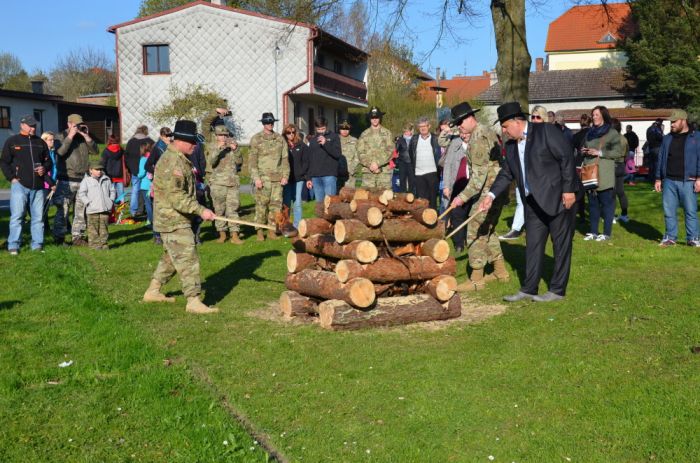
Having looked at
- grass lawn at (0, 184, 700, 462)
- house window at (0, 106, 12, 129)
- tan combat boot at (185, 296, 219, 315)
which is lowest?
grass lawn at (0, 184, 700, 462)

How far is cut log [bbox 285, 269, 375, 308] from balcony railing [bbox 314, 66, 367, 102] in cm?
3151

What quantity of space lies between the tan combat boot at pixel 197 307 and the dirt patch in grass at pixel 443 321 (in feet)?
1.44

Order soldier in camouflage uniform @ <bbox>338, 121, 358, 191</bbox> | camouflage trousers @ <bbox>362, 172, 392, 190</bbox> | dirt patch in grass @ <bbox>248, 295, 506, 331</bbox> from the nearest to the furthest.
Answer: dirt patch in grass @ <bbox>248, 295, 506, 331</bbox> < camouflage trousers @ <bbox>362, 172, 392, 190</bbox> < soldier in camouflage uniform @ <bbox>338, 121, 358, 191</bbox>

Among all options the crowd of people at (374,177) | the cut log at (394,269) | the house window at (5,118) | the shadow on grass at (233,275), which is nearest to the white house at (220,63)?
the house window at (5,118)

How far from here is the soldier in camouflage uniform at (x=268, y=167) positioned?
13547 mm

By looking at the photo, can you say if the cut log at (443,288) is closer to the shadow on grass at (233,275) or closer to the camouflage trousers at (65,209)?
the shadow on grass at (233,275)

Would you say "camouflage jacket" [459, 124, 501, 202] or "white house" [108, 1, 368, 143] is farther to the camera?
"white house" [108, 1, 368, 143]

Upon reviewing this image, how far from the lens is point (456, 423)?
4.90 m

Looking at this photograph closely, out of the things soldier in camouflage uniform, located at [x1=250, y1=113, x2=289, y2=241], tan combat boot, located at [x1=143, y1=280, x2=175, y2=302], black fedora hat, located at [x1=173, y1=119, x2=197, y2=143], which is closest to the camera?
black fedora hat, located at [x1=173, y1=119, x2=197, y2=143]

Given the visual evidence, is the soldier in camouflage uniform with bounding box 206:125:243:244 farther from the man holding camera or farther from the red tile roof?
the red tile roof

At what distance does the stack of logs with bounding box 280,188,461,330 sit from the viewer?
24.5 ft

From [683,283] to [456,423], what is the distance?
5584mm

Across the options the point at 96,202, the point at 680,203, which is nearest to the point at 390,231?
the point at 680,203

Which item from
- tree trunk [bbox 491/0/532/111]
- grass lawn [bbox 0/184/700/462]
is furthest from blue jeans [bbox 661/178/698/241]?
tree trunk [bbox 491/0/532/111]
